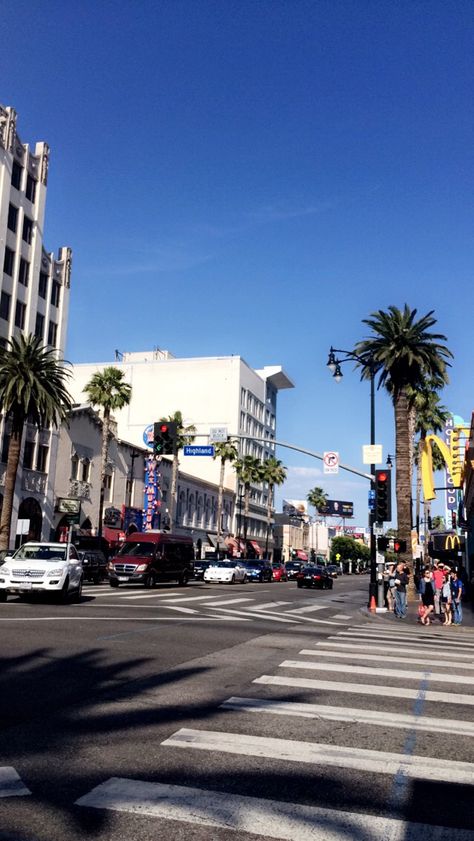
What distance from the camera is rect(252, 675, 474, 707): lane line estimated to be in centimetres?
886

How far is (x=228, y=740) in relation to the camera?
645cm

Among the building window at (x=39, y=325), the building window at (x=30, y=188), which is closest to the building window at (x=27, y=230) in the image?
the building window at (x=30, y=188)

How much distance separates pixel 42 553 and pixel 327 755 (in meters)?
17.0

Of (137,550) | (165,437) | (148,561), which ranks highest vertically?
(165,437)

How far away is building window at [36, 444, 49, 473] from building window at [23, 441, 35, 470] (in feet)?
2.14

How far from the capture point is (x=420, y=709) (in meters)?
8.16

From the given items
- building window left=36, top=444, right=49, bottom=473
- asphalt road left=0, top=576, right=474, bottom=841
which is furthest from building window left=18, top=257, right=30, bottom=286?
asphalt road left=0, top=576, right=474, bottom=841

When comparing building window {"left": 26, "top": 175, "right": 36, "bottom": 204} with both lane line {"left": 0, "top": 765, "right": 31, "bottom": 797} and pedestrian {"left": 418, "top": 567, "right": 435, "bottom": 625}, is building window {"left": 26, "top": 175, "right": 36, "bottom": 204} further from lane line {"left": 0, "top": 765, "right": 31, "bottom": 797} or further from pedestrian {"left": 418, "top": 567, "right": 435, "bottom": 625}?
lane line {"left": 0, "top": 765, "right": 31, "bottom": 797}

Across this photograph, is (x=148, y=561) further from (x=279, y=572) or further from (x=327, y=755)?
(x=279, y=572)

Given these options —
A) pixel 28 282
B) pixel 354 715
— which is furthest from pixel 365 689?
pixel 28 282

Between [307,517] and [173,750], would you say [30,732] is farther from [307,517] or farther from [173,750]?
[307,517]

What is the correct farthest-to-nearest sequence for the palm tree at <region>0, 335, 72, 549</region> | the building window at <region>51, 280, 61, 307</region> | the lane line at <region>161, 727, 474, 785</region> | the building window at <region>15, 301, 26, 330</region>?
the building window at <region>51, 280, 61, 307</region>, the building window at <region>15, 301, 26, 330</region>, the palm tree at <region>0, 335, 72, 549</region>, the lane line at <region>161, 727, 474, 785</region>

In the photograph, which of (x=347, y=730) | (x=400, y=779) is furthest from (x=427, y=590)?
(x=400, y=779)

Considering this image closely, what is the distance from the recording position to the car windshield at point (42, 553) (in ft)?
70.3
